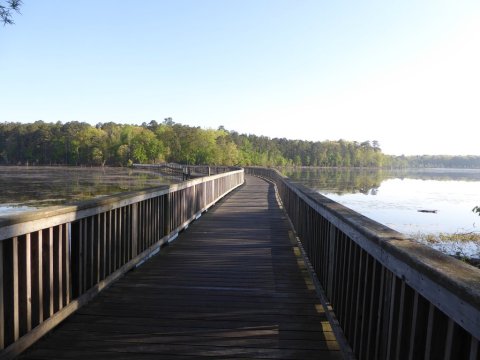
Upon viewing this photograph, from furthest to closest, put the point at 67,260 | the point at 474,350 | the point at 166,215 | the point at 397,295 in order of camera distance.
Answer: the point at 166,215
the point at 67,260
the point at 397,295
the point at 474,350

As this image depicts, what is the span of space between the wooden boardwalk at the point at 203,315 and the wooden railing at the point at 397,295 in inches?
18.1

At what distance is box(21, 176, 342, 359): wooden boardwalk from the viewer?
306 centimetres

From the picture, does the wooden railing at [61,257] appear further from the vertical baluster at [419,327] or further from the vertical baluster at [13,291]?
the vertical baluster at [419,327]

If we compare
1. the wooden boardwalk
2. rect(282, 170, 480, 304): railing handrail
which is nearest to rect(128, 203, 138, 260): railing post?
the wooden boardwalk

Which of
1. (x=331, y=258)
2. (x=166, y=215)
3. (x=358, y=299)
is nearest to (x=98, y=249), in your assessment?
(x=331, y=258)

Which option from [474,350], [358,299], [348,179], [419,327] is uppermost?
[474,350]

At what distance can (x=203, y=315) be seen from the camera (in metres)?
3.75

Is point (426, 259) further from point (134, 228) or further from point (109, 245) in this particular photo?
point (134, 228)

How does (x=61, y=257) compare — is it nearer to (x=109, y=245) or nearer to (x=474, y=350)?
(x=109, y=245)

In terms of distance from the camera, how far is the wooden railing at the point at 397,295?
148 cm

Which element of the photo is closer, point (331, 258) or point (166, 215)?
point (331, 258)

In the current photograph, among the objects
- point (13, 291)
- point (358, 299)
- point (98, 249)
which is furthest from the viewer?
point (98, 249)

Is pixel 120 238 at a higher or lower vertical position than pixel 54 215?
lower

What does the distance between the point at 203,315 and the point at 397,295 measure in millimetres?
2108
